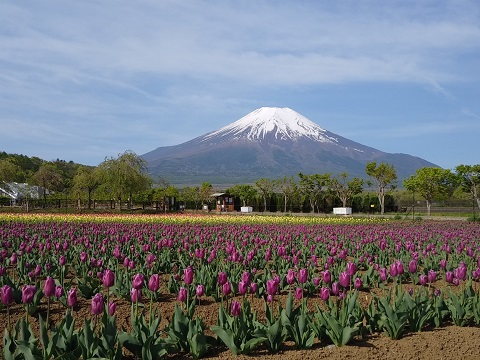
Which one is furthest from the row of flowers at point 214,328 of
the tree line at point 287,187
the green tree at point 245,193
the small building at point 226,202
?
the green tree at point 245,193

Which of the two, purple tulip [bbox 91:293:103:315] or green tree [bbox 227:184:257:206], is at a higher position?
green tree [bbox 227:184:257:206]

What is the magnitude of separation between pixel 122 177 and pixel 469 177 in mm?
33495

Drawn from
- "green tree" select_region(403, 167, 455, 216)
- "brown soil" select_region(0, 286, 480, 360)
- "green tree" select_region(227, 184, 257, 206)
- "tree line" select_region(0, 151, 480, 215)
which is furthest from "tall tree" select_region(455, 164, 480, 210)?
"brown soil" select_region(0, 286, 480, 360)

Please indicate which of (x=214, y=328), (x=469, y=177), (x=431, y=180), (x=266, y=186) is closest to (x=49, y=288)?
(x=214, y=328)

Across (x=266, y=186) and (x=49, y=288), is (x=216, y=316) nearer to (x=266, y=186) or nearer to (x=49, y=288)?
(x=49, y=288)

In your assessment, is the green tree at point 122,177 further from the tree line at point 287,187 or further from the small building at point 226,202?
the small building at point 226,202

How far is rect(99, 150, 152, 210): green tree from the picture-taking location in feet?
149

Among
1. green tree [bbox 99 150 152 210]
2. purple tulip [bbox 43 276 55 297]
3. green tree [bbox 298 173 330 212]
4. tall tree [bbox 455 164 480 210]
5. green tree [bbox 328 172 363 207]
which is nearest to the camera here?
purple tulip [bbox 43 276 55 297]

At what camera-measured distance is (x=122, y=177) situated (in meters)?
45.5

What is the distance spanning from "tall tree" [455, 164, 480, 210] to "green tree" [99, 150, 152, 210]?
100 ft

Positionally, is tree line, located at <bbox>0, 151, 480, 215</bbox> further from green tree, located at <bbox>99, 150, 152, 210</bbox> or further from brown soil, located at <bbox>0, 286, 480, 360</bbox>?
brown soil, located at <bbox>0, 286, 480, 360</bbox>

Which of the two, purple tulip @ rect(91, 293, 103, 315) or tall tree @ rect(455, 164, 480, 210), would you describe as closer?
purple tulip @ rect(91, 293, 103, 315)

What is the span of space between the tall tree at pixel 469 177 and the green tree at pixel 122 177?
30.5 metres

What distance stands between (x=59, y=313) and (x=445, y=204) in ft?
205
